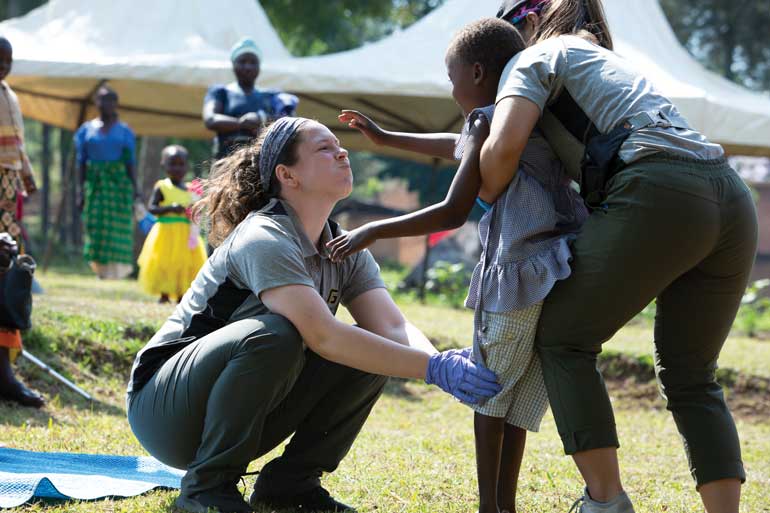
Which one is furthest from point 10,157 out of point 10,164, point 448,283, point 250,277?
point 448,283

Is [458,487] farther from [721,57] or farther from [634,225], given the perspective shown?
[721,57]

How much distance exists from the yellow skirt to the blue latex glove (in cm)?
518

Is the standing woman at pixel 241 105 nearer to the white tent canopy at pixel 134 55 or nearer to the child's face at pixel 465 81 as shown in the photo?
the white tent canopy at pixel 134 55

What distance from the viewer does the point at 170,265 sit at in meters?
7.50

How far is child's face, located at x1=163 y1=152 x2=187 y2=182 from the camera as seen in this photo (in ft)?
25.1

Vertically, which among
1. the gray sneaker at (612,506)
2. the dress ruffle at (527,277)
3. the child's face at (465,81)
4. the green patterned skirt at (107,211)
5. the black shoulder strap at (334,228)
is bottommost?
the green patterned skirt at (107,211)

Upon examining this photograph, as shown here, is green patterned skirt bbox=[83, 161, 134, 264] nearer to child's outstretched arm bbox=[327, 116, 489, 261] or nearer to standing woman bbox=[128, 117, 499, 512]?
standing woman bbox=[128, 117, 499, 512]

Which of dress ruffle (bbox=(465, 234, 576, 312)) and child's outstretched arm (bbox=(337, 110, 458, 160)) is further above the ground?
child's outstretched arm (bbox=(337, 110, 458, 160))

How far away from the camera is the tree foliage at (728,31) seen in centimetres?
2127

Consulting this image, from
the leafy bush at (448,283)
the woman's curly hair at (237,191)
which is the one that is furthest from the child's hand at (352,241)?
the leafy bush at (448,283)

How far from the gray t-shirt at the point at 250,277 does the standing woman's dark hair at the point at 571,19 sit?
2.79 feet

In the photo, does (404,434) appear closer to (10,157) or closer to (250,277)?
(250,277)

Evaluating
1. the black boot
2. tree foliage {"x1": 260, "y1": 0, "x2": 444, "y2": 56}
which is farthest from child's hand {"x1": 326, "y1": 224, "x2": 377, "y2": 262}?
tree foliage {"x1": 260, "y1": 0, "x2": 444, "y2": 56}

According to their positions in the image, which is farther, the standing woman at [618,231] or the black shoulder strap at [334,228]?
the black shoulder strap at [334,228]
